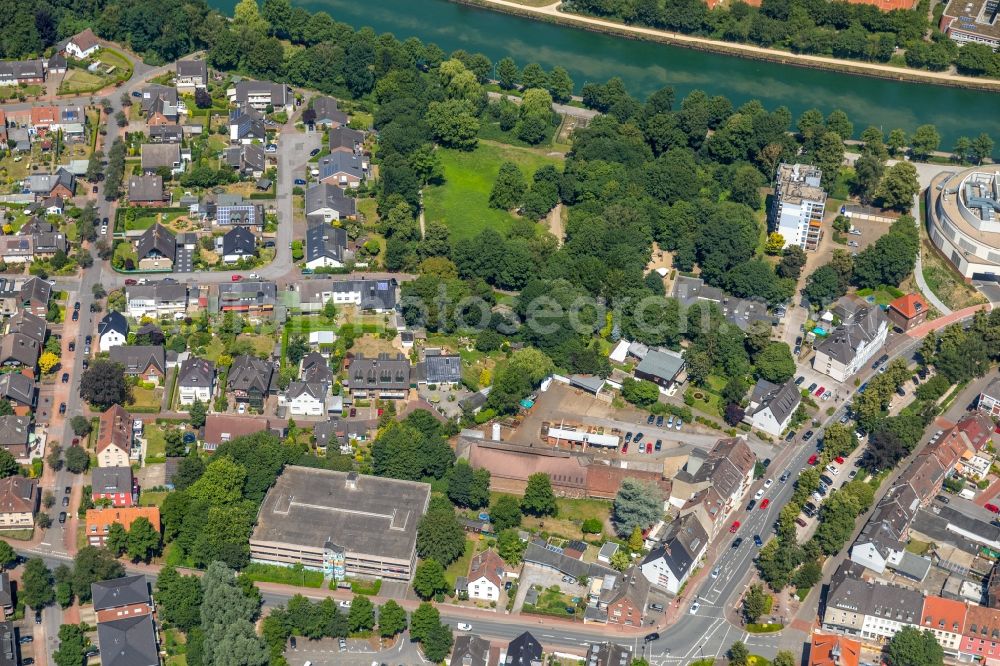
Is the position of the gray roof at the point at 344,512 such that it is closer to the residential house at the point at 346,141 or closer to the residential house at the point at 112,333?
the residential house at the point at 112,333

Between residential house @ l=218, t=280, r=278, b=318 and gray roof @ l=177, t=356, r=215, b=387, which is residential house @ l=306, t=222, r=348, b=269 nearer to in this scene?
residential house @ l=218, t=280, r=278, b=318

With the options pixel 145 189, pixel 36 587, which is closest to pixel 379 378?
pixel 36 587

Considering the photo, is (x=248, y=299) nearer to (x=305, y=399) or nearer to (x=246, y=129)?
(x=305, y=399)

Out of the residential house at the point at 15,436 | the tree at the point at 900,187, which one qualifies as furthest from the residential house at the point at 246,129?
the tree at the point at 900,187

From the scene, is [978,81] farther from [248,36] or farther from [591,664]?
[591,664]

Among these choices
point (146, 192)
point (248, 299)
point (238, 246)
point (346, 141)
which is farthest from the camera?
point (346, 141)

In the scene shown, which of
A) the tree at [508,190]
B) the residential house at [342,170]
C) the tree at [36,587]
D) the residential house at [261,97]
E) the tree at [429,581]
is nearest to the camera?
the tree at [36,587]

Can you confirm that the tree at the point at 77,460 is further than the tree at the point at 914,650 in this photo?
Yes
